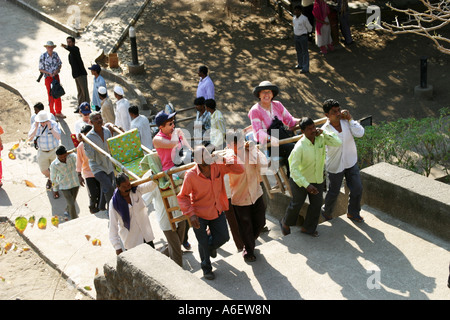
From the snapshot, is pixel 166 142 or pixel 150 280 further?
pixel 166 142

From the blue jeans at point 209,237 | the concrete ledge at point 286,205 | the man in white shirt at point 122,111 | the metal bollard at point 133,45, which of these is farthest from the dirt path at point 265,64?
the blue jeans at point 209,237

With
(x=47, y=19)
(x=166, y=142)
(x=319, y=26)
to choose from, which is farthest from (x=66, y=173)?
(x=47, y=19)

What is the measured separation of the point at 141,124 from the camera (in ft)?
34.2

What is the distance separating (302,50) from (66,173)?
25.0ft

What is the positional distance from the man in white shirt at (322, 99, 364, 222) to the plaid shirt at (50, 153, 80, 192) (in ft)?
13.6

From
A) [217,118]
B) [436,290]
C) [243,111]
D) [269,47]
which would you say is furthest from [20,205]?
[269,47]

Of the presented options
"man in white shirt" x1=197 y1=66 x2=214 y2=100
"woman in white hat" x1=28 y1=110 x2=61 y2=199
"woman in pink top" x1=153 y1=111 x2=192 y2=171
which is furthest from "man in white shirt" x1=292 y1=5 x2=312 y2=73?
"woman in pink top" x1=153 y1=111 x2=192 y2=171

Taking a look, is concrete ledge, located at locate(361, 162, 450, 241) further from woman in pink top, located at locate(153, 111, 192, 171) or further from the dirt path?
the dirt path

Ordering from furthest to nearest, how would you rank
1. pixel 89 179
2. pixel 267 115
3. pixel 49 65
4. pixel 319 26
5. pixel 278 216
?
pixel 319 26, pixel 49 65, pixel 89 179, pixel 278 216, pixel 267 115

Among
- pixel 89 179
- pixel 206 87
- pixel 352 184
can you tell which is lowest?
pixel 89 179

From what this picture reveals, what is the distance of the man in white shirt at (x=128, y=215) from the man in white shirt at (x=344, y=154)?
83.0 inches

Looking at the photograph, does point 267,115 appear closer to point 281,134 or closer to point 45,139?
point 281,134

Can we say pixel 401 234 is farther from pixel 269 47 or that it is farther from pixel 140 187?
pixel 269 47

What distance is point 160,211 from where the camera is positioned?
26.1 feet
